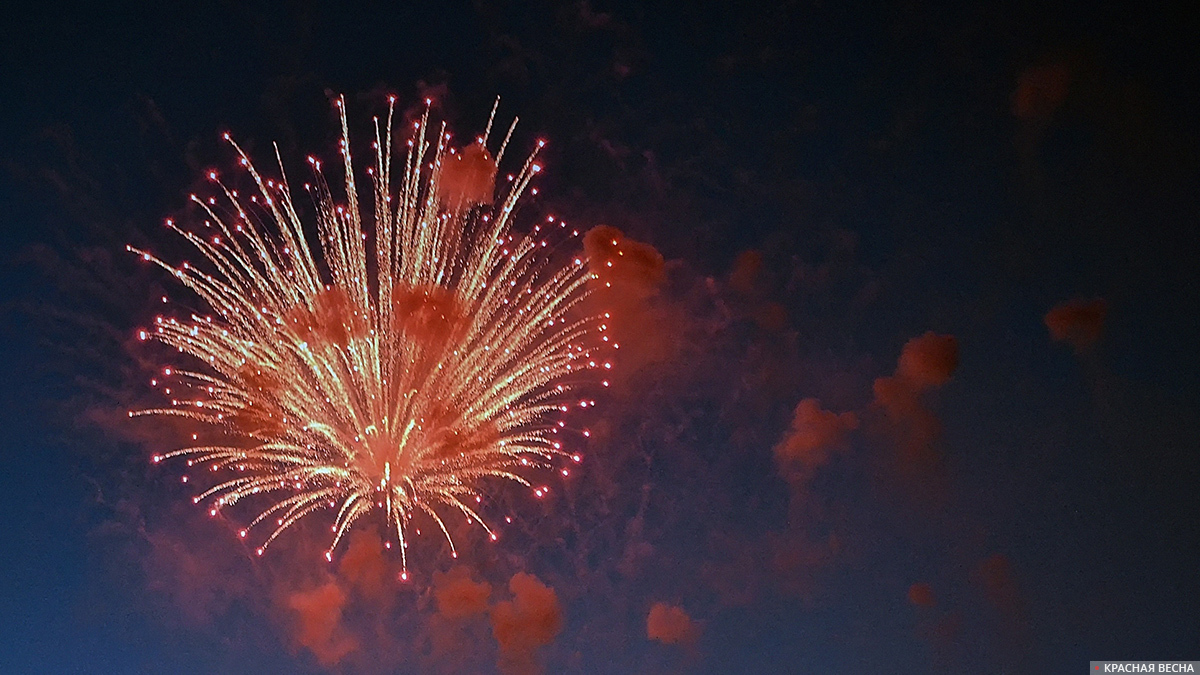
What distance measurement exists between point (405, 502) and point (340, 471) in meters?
1.00

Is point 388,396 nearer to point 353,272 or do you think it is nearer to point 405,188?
point 353,272

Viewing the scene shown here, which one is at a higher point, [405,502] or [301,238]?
[301,238]

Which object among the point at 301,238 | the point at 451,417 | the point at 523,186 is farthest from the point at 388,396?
the point at 523,186

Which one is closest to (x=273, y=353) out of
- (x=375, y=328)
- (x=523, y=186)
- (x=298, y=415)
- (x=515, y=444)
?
(x=298, y=415)

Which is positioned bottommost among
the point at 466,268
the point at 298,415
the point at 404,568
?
the point at 404,568

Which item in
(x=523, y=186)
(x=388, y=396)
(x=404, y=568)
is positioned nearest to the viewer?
(x=388, y=396)

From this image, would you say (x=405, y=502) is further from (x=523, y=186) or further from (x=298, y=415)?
(x=523, y=186)

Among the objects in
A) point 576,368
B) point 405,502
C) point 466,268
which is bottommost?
point 405,502

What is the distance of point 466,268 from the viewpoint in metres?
8.83

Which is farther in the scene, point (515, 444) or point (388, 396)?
point (515, 444)

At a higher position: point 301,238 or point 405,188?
point 405,188

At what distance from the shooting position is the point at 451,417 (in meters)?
8.76

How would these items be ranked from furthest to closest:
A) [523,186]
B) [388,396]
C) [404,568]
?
[404,568]
[523,186]
[388,396]

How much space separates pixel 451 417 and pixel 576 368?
6.26 ft
